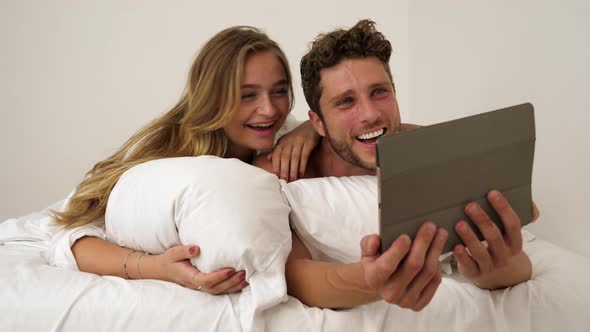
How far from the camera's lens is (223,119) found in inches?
65.1

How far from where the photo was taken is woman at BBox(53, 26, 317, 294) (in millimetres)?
1555

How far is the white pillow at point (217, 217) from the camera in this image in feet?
3.42

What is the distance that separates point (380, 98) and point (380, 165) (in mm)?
669

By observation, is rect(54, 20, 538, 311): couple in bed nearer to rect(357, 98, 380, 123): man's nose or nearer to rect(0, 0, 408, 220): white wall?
rect(357, 98, 380, 123): man's nose

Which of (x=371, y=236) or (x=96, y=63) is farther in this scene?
(x=96, y=63)

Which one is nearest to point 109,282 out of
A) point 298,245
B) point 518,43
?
point 298,245

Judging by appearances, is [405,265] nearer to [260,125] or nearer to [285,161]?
[285,161]

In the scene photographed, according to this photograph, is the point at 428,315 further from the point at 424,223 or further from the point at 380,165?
the point at 380,165

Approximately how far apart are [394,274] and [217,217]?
360 mm

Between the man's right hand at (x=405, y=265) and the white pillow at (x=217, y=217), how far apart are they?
209 millimetres

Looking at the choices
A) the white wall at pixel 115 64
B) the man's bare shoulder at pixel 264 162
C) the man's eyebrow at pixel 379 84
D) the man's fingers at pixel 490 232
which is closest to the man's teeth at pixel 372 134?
the man's eyebrow at pixel 379 84

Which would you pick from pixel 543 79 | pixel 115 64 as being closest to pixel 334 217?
pixel 543 79

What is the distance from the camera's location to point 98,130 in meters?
3.02

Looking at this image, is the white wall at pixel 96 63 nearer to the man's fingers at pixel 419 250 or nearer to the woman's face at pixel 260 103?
the woman's face at pixel 260 103
